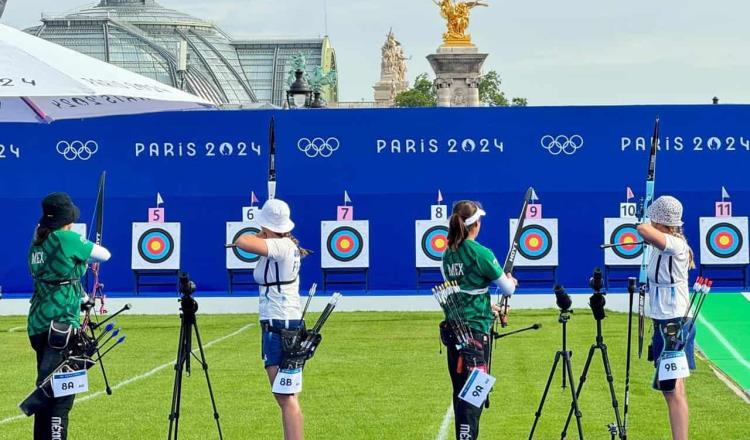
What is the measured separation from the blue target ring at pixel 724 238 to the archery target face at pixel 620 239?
1.06 metres

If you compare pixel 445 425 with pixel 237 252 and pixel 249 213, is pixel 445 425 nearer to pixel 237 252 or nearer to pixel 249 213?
pixel 249 213

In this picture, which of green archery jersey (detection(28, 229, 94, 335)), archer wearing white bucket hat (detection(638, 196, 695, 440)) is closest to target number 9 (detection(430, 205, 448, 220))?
archer wearing white bucket hat (detection(638, 196, 695, 440))

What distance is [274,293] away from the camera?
829 centimetres

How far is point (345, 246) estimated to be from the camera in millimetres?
22344

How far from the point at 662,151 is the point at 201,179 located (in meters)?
6.98

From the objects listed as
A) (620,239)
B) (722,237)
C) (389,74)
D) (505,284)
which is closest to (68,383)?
(505,284)

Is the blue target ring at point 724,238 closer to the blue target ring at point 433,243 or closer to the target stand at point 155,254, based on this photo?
the blue target ring at point 433,243

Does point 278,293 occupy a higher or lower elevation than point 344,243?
higher

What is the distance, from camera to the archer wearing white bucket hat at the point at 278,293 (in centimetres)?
821

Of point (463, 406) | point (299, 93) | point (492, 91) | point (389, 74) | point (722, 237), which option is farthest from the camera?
point (389, 74)

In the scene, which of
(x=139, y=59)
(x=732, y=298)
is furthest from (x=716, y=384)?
(x=139, y=59)

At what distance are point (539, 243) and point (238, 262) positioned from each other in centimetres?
457

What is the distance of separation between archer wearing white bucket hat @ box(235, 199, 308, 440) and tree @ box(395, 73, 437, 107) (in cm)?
9207

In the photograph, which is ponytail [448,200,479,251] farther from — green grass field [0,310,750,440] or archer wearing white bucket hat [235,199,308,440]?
green grass field [0,310,750,440]
